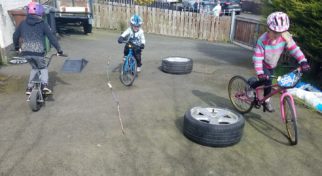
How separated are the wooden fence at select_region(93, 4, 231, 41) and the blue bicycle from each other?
386 inches

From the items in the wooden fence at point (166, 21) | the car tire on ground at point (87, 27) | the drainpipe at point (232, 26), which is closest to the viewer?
the car tire on ground at point (87, 27)

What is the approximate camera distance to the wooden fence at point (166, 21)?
1738cm

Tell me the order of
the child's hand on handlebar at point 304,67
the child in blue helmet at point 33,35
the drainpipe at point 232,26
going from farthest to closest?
1. the drainpipe at point 232,26
2. the child in blue helmet at point 33,35
3. the child's hand on handlebar at point 304,67

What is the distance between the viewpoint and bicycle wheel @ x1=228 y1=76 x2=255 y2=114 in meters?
6.43

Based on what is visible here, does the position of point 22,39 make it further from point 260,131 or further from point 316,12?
point 316,12

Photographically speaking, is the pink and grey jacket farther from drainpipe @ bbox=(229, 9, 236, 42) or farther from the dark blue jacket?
drainpipe @ bbox=(229, 9, 236, 42)

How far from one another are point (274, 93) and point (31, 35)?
477 centimetres

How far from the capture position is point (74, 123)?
19.3 feet

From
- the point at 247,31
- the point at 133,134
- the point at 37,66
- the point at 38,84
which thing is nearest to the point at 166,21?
the point at 247,31

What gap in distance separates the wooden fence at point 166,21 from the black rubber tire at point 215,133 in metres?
12.7

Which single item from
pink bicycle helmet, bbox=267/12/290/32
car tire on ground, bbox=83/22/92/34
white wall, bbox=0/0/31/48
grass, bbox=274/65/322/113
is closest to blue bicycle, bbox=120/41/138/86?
pink bicycle helmet, bbox=267/12/290/32

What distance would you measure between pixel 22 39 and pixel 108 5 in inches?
502

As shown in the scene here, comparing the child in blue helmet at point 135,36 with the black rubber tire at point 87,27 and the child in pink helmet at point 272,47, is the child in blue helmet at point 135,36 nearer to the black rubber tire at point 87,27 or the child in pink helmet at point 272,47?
the child in pink helmet at point 272,47

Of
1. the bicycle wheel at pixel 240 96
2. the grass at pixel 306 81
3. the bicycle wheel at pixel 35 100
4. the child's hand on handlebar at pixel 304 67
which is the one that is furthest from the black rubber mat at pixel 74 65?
the child's hand on handlebar at pixel 304 67
